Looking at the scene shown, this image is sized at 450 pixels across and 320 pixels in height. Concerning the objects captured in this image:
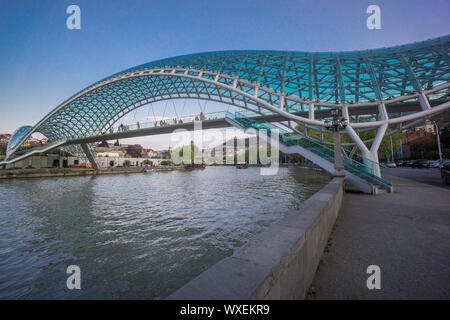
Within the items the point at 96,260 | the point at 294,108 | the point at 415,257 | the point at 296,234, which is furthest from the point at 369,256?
the point at 294,108

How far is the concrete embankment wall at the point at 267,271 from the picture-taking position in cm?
141

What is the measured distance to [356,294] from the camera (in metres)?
2.47

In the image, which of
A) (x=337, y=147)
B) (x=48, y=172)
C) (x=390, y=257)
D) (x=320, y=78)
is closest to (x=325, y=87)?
(x=320, y=78)

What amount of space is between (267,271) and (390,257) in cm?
323

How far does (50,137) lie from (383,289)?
3030 inches

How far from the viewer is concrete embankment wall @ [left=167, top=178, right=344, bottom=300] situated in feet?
4.61

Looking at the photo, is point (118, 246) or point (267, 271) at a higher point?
point (267, 271)

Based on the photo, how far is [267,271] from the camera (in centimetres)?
158

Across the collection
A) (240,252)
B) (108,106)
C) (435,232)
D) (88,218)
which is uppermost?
(108,106)

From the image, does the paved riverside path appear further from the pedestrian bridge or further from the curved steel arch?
the curved steel arch

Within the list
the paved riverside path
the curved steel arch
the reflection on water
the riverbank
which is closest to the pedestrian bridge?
the curved steel arch

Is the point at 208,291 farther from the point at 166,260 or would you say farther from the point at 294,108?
the point at 294,108

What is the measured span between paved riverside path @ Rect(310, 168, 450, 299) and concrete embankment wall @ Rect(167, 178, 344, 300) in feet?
1.44

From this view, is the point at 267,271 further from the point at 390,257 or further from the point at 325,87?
the point at 325,87
